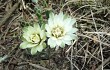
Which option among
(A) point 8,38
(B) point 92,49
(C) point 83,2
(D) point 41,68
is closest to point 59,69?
(D) point 41,68

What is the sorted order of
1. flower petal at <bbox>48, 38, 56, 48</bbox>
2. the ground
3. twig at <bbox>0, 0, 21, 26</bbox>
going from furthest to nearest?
twig at <bbox>0, 0, 21, 26</bbox> → the ground → flower petal at <bbox>48, 38, 56, 48</bbox>

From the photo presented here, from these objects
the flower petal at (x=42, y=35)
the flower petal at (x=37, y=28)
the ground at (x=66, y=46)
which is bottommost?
the ground at (x=66, y=46)

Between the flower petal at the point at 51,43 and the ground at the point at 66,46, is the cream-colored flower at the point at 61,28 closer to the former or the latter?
the flower petal at the point at 51,43

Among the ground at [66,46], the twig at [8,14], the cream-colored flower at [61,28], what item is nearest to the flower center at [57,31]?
the cream-colored flower at [61,28]

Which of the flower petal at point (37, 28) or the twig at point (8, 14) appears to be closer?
the flower petal at point (37, 28)

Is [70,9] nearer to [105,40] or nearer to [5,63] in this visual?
[105,40]

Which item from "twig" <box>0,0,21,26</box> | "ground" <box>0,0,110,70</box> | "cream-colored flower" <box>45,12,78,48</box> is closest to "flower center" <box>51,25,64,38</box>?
"cream-colored flower" <box>45,12,78,48</box>

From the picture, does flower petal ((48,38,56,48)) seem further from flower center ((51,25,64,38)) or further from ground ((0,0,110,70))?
ground ((0,0,110,70))

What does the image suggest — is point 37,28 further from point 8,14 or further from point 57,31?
point 8,14
